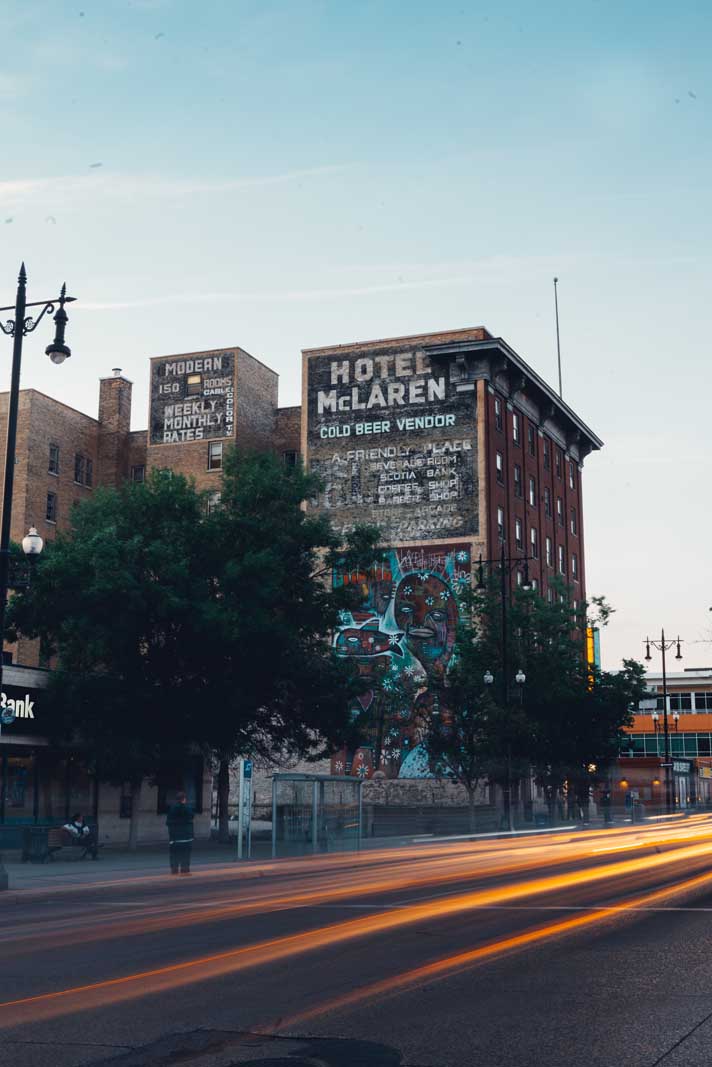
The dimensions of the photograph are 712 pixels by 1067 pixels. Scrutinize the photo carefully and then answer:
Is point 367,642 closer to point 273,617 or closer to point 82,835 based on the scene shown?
point 273,617

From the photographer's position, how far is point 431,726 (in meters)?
60.5

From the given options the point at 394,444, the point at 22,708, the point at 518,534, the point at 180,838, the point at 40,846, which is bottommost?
the point at 40,846

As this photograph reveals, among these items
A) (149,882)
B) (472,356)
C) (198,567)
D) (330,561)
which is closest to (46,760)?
(198,567)

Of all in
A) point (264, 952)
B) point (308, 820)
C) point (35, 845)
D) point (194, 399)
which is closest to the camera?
point (264, 952)

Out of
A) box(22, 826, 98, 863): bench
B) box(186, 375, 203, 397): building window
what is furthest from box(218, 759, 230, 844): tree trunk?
box(186, 375, 203, 397): building window

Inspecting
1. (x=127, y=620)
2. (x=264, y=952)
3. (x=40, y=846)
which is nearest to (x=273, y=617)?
(x=127, y=620)

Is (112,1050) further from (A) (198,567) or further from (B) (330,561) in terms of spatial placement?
(B) (330,561)

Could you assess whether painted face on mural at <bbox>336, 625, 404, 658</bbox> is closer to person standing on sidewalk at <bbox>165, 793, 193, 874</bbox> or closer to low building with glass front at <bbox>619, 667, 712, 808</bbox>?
person standing on sidewalk at <bbox>165, 793, 193, 874</bbox>

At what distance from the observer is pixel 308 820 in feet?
123

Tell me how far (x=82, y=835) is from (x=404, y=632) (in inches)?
1601

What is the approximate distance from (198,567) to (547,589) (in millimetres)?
47725

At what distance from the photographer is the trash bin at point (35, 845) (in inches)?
1264

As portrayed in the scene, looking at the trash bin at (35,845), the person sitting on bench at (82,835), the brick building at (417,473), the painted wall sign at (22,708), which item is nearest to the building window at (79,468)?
the brick building at (417,473)

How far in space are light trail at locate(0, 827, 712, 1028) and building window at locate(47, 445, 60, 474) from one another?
55147mm
